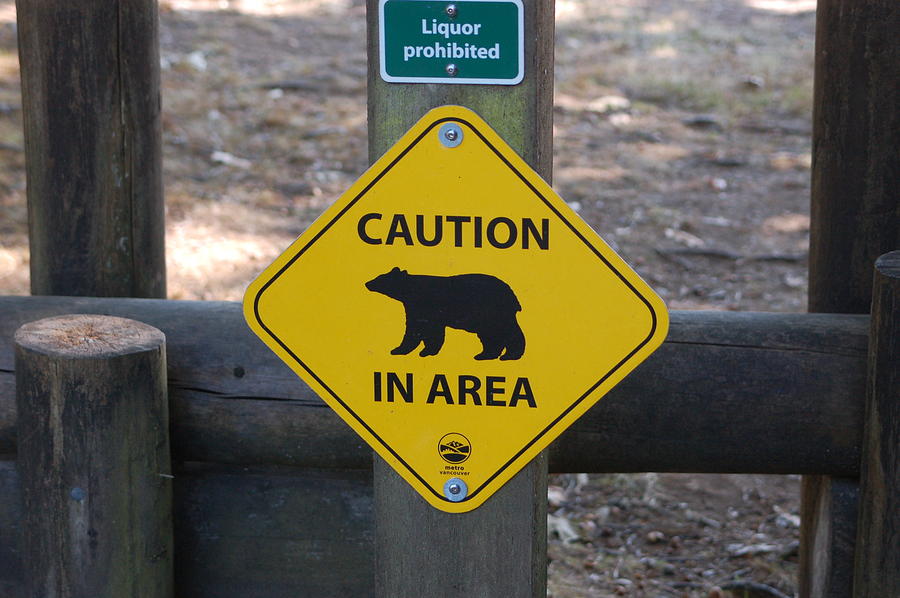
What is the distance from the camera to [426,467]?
6.09 feet

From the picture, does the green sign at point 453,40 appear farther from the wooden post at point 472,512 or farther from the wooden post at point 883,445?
the wooden post at point 883,445

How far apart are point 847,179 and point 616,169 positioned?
15.2 ft

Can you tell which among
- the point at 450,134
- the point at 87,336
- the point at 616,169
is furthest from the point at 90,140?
the point at 616,169

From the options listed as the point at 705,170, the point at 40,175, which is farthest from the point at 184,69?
the point at 40,175

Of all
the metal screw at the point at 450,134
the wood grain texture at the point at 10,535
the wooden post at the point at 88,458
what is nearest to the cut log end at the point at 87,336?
the wooden post at the point at 88,458

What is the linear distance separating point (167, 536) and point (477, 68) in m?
1.32

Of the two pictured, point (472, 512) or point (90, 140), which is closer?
point (472, 512)

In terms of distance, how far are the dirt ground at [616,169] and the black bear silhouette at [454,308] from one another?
1873 millimetres

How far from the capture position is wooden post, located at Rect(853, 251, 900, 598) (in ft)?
7.73

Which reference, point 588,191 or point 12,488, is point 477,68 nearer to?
point 12,488

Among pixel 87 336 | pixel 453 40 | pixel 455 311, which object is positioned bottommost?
pixel 87 336

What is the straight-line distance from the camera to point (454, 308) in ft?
5.92

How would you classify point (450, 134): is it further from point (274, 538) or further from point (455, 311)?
point (274, 538)

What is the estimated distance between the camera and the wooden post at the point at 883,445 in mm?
2357
